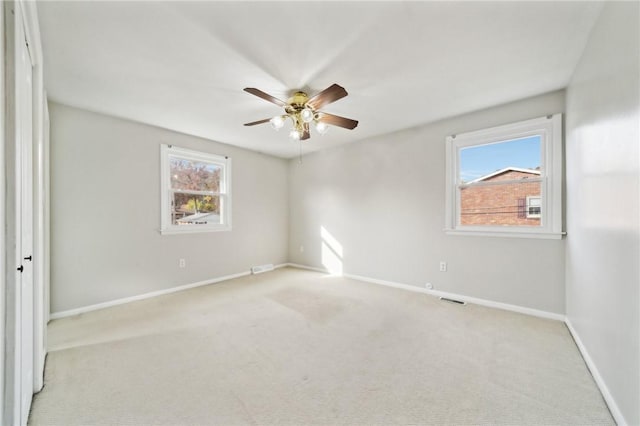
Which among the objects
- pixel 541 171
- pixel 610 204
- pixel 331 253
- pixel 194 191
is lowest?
pixel 331 253

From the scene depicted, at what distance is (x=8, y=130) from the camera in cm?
107

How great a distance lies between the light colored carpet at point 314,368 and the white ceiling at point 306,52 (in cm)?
240

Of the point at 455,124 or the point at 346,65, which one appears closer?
the point at 346,65

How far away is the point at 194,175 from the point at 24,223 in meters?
2.96

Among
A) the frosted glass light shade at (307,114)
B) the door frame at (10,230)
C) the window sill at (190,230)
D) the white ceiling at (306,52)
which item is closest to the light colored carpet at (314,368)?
the door frame at (10,230)

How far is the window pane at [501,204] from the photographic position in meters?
2.94

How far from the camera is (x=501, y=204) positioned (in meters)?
3.14

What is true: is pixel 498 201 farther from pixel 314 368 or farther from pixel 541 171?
pixel 314 368

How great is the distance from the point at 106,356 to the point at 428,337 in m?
2.76

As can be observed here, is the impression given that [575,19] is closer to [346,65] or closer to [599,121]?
[599,121]

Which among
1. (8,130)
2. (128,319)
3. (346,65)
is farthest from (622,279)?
(128,319)

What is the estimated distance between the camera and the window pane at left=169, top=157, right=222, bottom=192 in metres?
3.91

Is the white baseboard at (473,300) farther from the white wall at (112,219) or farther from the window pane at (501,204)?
the white wall at (112,219)

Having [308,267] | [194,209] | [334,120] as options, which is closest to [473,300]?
[334,120]
